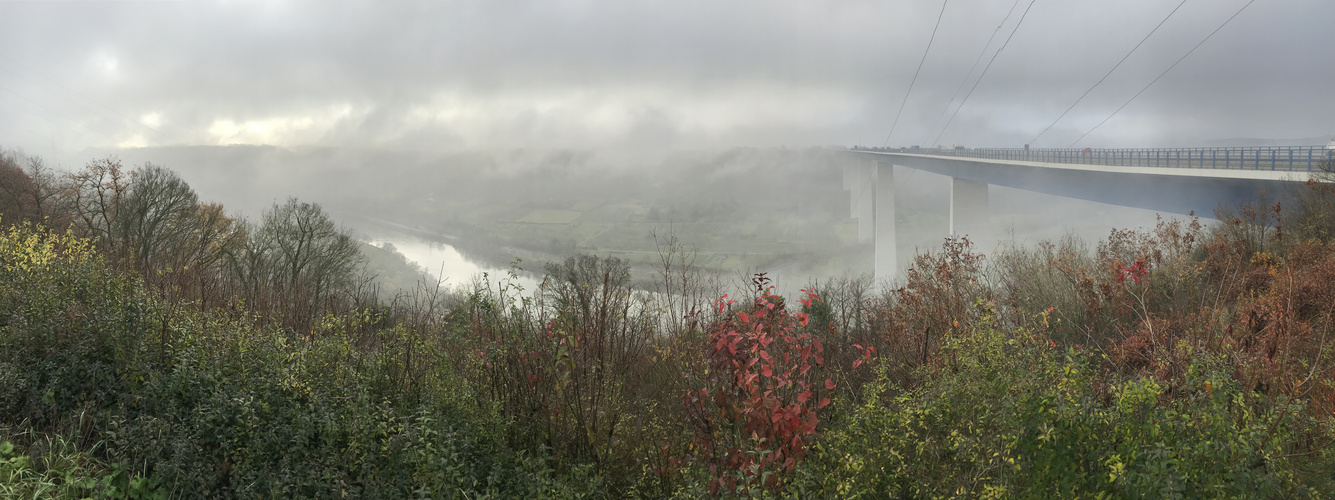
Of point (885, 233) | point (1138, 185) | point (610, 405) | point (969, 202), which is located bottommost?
point (610, 405)

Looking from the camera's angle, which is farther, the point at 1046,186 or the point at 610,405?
the point at 1046,186

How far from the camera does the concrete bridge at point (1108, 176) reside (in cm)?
2231

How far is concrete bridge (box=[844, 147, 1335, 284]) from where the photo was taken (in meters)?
22.3

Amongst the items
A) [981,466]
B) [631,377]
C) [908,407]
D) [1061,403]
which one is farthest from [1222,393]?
[631,377]

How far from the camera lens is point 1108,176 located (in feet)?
116

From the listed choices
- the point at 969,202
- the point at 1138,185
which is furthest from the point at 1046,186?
the point at 969,202

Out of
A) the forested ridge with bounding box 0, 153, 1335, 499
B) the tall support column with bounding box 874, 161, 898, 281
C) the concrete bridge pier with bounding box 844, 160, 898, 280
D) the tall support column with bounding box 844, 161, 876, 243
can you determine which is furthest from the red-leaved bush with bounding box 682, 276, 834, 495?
the tall support column with bounding box 844, 161, 876, 243

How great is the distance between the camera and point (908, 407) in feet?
16.0

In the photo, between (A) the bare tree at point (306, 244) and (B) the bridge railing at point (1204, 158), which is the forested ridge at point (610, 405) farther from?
(A) the bare tree at point (306, 244)

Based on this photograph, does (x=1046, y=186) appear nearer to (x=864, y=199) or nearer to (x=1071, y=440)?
(x=864, y=199)

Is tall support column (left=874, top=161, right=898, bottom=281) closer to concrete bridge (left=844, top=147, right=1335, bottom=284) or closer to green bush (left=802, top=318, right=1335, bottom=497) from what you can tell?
concrete bridge (left=844, top=147, right=1335, bottom=284)

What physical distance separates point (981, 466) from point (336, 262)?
38.8m

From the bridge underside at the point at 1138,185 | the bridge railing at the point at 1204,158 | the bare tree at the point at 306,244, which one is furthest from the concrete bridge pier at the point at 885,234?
the bare tree at the point at 306,244

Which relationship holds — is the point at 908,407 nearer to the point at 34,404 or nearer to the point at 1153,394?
the point at 1153,394
